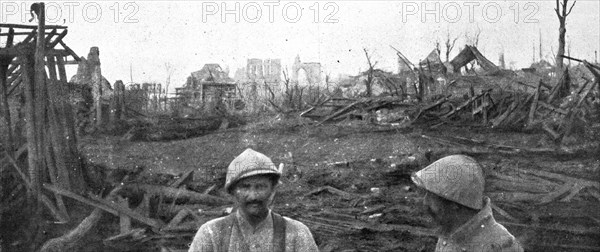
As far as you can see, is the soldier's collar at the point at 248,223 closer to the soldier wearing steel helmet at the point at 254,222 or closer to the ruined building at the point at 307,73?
the soldier wearing steel helmet at the point at 254,222

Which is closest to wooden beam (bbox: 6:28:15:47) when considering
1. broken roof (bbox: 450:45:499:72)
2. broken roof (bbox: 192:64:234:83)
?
broken roof (bbox: 192:64:234:83)

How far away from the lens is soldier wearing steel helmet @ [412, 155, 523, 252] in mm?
2059

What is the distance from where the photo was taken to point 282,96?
11.2 meters

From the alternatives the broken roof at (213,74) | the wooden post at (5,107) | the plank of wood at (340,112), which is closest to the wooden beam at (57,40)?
the wooden post at (5,107)

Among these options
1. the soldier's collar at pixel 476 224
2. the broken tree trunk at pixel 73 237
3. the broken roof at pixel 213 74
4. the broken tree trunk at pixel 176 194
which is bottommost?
the broken tree trunk at pixel 73 237

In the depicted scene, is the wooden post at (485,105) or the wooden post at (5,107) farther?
the wooden post at (485,105)

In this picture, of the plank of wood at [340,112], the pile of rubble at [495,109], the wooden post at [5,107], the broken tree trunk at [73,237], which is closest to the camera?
the broken tree trunk at [73,237]

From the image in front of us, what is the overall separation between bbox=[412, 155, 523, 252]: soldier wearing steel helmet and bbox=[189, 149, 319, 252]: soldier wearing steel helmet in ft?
2.12

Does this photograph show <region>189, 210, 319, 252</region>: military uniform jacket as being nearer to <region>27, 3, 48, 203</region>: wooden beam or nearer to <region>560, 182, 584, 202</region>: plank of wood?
<region>27, 3, 48, 203</region>: wooden beam

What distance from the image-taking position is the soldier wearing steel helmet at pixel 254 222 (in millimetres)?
2502

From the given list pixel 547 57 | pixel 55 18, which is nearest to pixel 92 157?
pixel 55 18

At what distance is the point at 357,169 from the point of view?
8.57 meters

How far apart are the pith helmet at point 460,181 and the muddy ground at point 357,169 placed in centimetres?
446

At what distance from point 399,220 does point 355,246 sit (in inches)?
31.3
